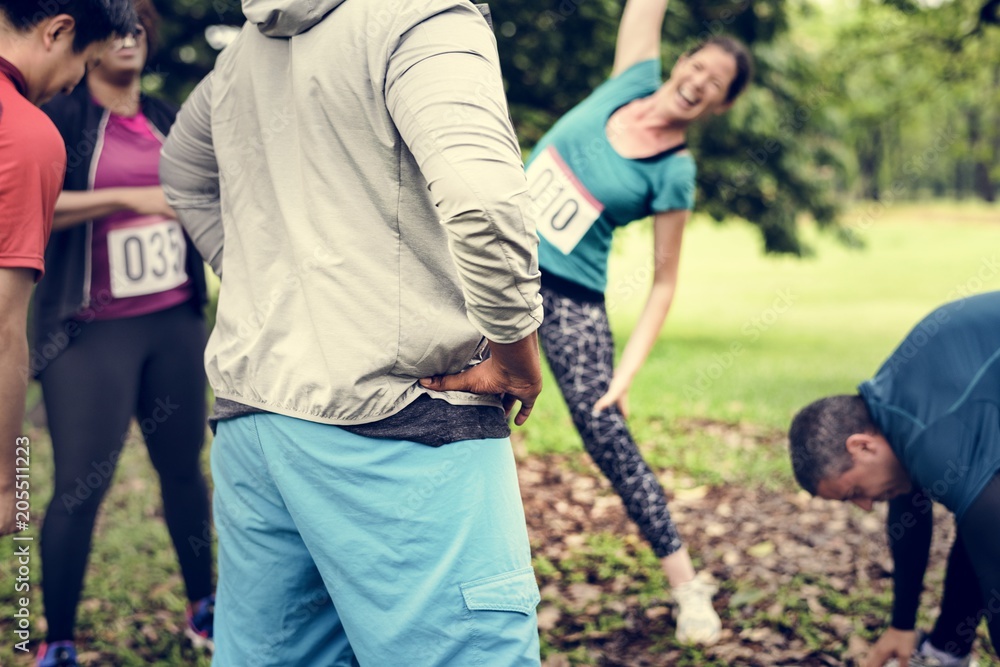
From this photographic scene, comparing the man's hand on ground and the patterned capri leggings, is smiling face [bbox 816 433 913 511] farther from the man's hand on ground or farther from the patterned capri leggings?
the patterned capri leggings

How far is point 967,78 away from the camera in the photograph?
8.80m

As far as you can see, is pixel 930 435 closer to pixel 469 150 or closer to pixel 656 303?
pixel 656 303

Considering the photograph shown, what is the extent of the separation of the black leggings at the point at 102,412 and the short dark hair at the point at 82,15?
1.17 m

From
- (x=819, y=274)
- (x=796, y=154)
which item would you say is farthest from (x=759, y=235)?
Answer: (x=819, y=274)

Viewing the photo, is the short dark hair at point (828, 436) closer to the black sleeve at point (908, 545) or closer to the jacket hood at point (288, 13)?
the black sleeve at point (908, 545)

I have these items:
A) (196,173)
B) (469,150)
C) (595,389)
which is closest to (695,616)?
(595,389)

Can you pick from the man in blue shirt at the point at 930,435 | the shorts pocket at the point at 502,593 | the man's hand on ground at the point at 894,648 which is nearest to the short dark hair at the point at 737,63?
the man in blue shirt at the point at 930,435

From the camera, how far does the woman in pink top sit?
2842mm

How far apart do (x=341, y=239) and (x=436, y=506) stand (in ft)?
1.55

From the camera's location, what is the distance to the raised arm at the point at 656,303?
3.13m

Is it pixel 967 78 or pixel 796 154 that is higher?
pixel 967 78

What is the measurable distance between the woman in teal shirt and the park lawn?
0.86m

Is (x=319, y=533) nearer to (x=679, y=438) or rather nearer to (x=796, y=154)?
(x=679, y=438)

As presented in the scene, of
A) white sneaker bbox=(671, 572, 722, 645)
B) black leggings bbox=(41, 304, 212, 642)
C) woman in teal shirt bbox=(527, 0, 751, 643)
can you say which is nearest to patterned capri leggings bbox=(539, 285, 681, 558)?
woman in teal shirt bbox=(527, 0, 751, 643)
